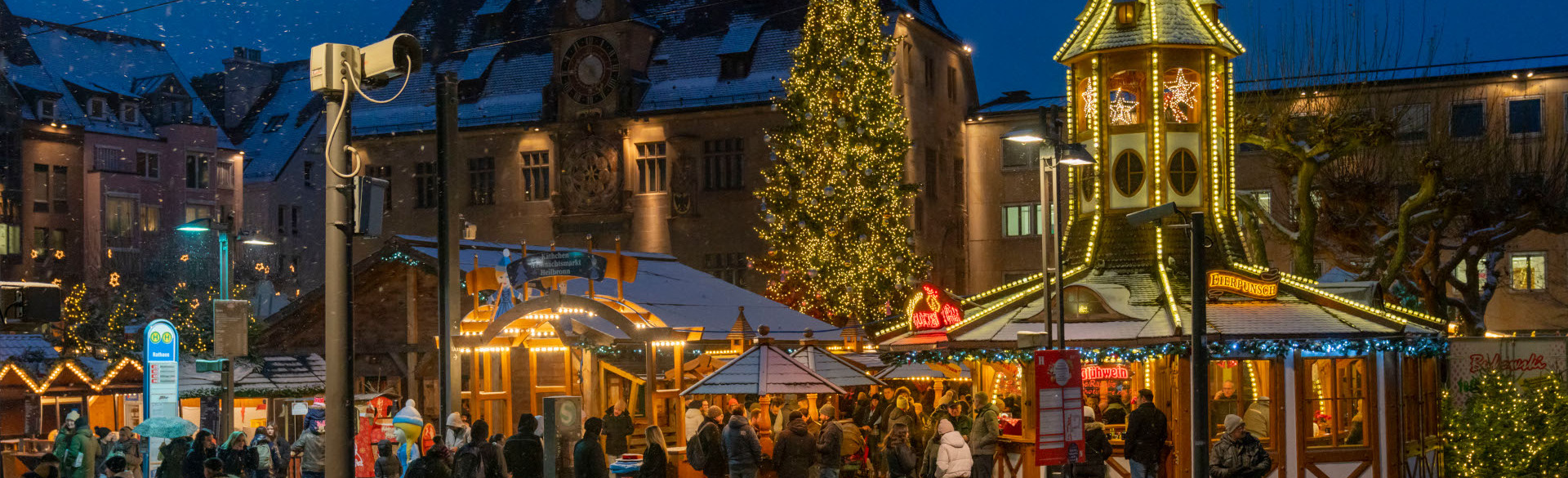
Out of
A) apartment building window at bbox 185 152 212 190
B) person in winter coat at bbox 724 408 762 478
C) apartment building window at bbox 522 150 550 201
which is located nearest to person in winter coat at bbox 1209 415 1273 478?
person in winter coat at bbox 724 408 762 478

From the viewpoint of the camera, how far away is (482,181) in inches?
2021

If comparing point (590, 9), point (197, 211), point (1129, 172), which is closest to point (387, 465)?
point (1129, 172)

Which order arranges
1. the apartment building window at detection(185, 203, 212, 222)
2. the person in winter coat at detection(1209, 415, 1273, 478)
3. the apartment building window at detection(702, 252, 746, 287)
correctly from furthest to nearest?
the apartment building window at detection(185, 203, 212, 222) < the apartment building window at detection(702, 252, 746, 287) < the person in winter coat at detection(1209, 415, 1273, 478)

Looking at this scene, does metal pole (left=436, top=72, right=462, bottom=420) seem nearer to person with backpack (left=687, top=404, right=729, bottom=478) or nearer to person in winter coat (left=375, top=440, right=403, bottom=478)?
person in winter coat (left=375, top=440, right=403, bottom=478)

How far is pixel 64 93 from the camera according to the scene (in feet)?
197

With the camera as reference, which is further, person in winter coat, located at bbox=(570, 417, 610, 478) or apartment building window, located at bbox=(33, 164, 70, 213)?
apartment building window, located at bbox=(33, 164, 70, 213)

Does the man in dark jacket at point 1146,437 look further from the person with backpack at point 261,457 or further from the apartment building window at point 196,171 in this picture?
the apartment building window at point 196,171

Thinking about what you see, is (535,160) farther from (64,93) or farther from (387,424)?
(387,424)

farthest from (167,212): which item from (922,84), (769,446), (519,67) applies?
(769,446)

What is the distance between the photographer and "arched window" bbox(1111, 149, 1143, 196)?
1027 inches

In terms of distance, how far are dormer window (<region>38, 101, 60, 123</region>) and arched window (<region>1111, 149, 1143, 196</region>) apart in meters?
45.2

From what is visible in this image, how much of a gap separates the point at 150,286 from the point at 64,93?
9141 millimetres

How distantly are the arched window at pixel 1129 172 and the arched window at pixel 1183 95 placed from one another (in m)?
0.80

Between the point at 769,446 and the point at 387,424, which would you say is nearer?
the point at 769,446
